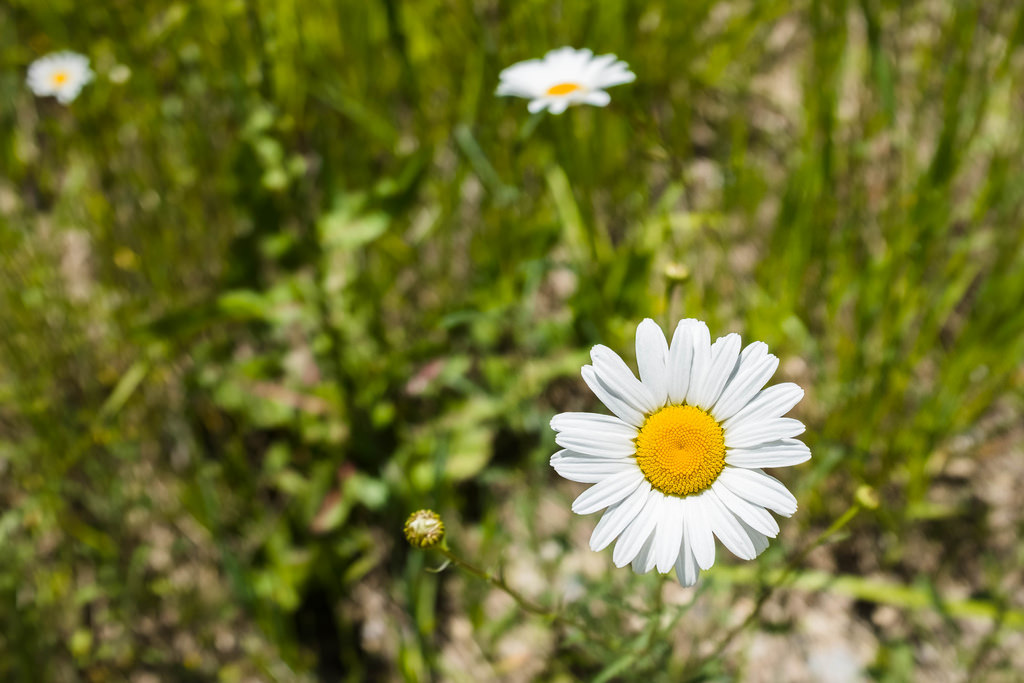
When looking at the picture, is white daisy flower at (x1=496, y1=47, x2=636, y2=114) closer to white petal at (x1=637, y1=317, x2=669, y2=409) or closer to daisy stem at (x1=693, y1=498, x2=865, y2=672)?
white petal at (x1=637, y1=317, x2=669, y2=409)

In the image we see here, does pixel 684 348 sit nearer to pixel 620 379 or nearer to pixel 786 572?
pixel 620 379

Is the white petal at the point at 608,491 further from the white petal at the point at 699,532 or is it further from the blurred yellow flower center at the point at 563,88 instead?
the blurred yellow flower center at the point at 563,88

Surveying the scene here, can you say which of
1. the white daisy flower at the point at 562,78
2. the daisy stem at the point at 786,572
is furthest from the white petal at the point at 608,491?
the white daisy flower at the point at 562,78

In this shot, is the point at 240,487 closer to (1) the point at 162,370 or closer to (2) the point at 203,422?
(2) the point at 203,422

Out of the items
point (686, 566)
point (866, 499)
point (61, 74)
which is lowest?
point (686, 566)

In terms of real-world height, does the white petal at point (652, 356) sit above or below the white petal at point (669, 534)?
above

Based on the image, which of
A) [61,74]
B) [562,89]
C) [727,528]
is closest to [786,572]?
[727,528]
